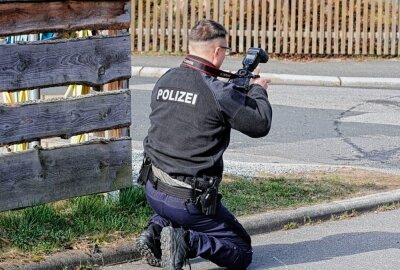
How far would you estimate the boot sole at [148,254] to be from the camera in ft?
19.9

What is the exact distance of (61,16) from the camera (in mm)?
6777

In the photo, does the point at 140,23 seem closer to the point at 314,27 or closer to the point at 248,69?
the point at 314,27

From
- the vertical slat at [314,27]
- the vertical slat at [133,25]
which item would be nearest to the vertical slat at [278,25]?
the vertical slat at [314,27]

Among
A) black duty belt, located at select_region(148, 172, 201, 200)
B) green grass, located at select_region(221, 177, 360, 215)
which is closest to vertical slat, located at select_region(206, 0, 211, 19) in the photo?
green grass, located at select_region(221, 177, 360, 215)

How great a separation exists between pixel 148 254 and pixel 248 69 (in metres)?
1.26

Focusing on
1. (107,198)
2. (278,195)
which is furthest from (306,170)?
(107,198)

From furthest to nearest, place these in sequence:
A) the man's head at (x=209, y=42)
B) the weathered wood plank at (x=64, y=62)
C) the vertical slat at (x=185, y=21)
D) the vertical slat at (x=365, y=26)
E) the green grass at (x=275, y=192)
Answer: the vertical slat at (x=185, y=21)
the vertical slat at (x=365, y=26)
the green grass at (x=275, y=192)
the weathered wood plank at (x=64, y=62)
the man's head at (x=209, y=42)

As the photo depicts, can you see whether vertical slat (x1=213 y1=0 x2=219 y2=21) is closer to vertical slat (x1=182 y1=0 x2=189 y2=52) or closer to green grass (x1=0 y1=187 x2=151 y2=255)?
vertical slat (x1=182 y1=0 x2=189 y2=52)

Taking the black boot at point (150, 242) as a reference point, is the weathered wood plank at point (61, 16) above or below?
above

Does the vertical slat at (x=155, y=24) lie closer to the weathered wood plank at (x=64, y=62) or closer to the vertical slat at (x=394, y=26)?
the vertical slat at (x=394, y=26)

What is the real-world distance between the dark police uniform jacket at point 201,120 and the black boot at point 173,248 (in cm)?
37

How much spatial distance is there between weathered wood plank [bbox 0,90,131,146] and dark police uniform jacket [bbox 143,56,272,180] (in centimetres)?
93

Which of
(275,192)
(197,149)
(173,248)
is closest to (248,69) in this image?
(197,149)

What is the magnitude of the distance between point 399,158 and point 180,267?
4.92 meters
